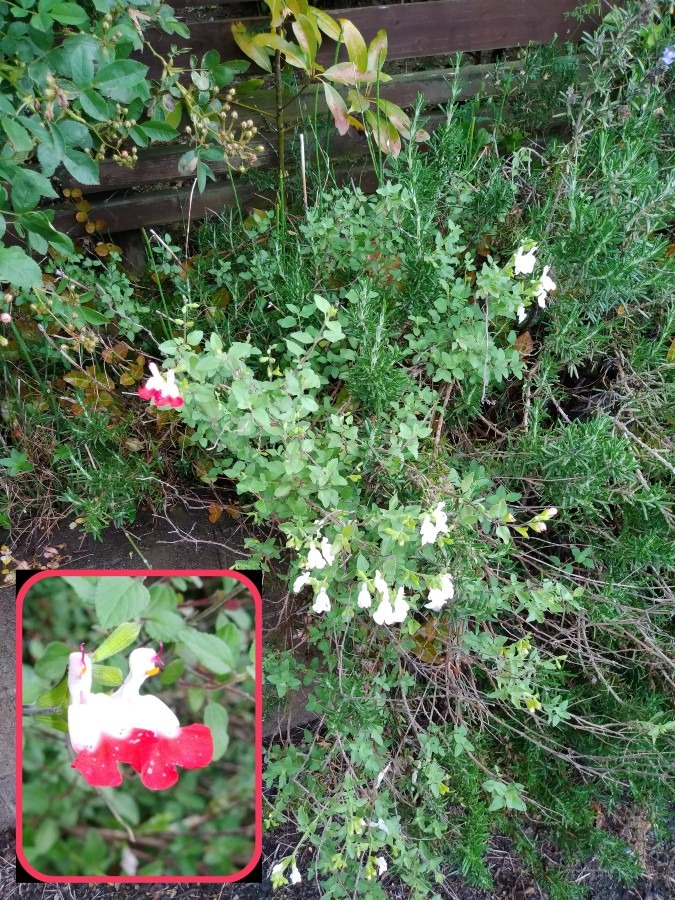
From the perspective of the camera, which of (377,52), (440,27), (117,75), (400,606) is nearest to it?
(400,606)

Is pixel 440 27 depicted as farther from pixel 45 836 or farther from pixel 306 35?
pixel 45 836

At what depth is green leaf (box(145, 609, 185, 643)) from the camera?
1239mm

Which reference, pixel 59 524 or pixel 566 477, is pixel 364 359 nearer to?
pixel 566 477

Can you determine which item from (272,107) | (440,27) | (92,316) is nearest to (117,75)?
(92,316)

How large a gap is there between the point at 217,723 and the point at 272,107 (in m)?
2.18

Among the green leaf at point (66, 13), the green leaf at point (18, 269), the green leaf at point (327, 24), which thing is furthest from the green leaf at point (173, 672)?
the green leaf at point (327, 24)

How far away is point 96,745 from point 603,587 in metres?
1.46

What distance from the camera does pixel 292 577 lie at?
6.39 feet

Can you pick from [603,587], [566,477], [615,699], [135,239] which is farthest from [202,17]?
[615,699]

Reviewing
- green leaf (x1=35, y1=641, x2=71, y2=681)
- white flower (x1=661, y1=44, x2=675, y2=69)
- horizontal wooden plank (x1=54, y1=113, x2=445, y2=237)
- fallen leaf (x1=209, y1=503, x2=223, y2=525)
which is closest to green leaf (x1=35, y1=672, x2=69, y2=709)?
green leaf (x1=35, y1=641, x2=71, y2=681)

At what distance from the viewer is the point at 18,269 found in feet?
4.88

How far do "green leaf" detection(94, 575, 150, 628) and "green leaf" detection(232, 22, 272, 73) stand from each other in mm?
1818

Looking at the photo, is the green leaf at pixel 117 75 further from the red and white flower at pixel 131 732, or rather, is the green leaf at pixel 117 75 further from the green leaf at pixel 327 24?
the red and white flower at pixel 131 732

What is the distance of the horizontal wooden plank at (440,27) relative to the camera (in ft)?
7.63
